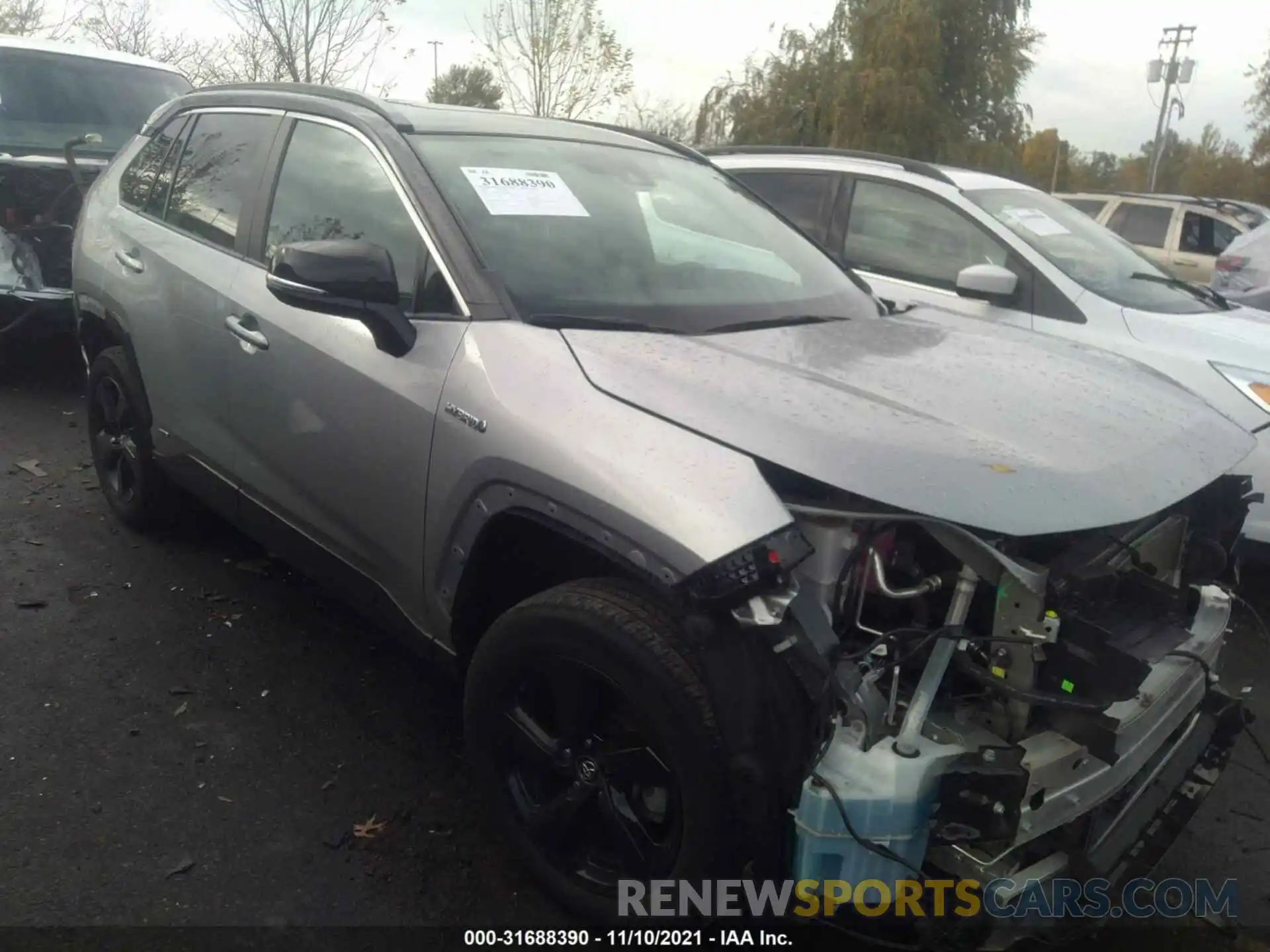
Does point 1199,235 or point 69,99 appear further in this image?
point 1199,235

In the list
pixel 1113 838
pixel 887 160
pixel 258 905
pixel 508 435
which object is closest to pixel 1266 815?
pixel 1113 838

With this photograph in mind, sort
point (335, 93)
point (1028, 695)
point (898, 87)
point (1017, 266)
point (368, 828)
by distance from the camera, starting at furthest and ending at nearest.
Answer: point (898, 87) → point (1017, 266) → point (335, 93) → point (368, 828) → point (1028, 695)

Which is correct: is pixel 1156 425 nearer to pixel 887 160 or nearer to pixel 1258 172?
pixel 887 160

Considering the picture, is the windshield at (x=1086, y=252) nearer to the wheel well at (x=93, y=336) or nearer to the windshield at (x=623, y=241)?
the windshield at (x=623, y=241)

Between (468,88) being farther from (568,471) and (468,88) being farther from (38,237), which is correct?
(568,471)

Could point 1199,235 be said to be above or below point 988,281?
above

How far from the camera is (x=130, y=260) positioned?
399cm

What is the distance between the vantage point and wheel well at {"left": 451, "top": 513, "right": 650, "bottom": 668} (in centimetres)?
239

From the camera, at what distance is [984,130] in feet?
58.1

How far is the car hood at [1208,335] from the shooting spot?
4285 millimetres

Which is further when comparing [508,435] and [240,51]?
[240,51]

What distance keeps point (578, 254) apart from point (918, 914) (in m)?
1.81

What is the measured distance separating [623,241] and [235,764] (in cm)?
186

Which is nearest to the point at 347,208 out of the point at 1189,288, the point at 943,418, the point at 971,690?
the point at 943,418
